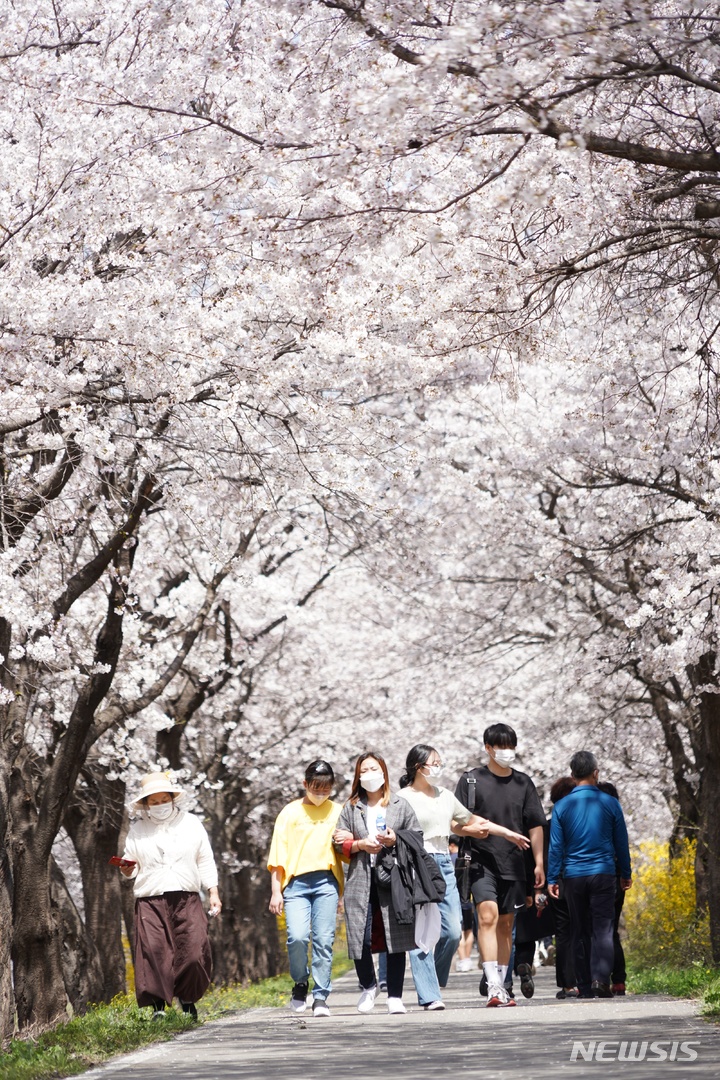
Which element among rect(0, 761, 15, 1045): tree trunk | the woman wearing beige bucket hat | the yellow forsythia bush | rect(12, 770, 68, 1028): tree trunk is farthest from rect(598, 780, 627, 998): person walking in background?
rect(12, 770, 68, 1028): tree trunk

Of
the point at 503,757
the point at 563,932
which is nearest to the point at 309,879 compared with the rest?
the point at 503,757

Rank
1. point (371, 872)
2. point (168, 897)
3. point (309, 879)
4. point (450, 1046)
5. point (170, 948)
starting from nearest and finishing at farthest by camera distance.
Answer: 1. point (450, 1046)
2. point (170, 948)
3. point (168, 897)
4. point (371, 872)
5. point (309, 879)

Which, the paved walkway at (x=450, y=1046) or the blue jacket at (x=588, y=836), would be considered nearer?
the paved walkway at (x=450, y=1046)

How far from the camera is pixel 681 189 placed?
Result: 23.3 ft

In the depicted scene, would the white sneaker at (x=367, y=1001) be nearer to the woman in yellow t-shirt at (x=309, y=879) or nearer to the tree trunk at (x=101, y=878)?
the woman in yellow t-shirt at (x=309, y=879)

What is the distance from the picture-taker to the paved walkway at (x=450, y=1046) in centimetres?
608

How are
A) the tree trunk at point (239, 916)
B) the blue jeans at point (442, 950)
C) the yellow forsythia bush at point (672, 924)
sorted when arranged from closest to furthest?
the blue jeans at point (442, 950), the yellow forsythia bush at point (672, 924), the tree trunk at point (239, 916)

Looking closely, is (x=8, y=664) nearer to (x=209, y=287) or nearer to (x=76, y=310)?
(x=209, y=287)

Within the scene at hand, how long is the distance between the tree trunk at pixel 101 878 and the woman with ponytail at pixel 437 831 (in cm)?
722

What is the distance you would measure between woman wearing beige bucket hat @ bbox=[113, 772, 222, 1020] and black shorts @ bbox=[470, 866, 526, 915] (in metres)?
1.78

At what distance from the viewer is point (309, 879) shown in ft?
32.9

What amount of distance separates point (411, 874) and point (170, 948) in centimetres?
162

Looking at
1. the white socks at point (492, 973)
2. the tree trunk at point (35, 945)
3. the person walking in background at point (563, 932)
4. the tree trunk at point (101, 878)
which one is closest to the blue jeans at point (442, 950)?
the white socks at point (492, 973)

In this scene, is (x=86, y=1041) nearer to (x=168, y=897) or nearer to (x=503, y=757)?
(x=168, y=897)
